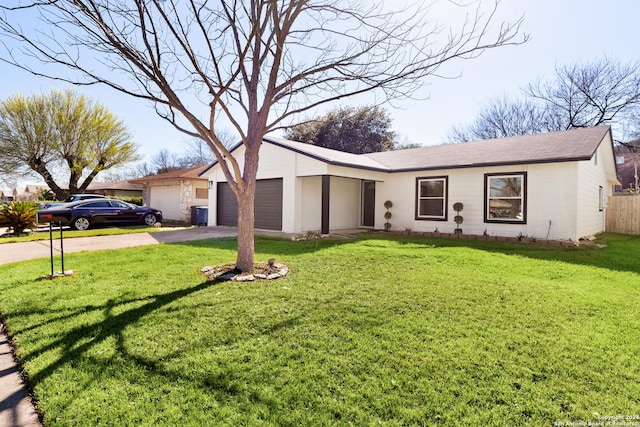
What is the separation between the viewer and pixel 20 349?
3266 millimetres

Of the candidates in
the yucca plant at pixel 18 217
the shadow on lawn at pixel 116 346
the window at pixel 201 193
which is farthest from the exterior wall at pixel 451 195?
the shadow on lawn at pixel 116 346

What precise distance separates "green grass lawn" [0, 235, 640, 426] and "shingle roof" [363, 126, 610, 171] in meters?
4.95

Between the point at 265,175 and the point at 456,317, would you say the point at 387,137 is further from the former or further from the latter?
the point at 456,317

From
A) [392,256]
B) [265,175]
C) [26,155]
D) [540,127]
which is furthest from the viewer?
[540,127]

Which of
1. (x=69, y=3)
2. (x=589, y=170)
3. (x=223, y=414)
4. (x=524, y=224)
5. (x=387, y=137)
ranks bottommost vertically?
(x=223, y=414)

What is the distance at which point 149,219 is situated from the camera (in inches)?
636

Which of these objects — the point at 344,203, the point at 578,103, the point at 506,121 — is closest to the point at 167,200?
the point at 344,203

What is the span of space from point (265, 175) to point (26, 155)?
19944 mm

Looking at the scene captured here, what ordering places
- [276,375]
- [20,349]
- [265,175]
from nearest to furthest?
[276,375] < [20,349] < [265,175]

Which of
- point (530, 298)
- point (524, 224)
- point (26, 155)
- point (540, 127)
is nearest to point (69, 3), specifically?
point (530, 298)

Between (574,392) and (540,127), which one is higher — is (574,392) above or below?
below

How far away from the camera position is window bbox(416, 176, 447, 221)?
12.2 meters

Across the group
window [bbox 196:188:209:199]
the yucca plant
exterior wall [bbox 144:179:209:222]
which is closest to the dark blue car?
the yucca plant

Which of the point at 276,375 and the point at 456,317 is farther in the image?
the point at 456,317
